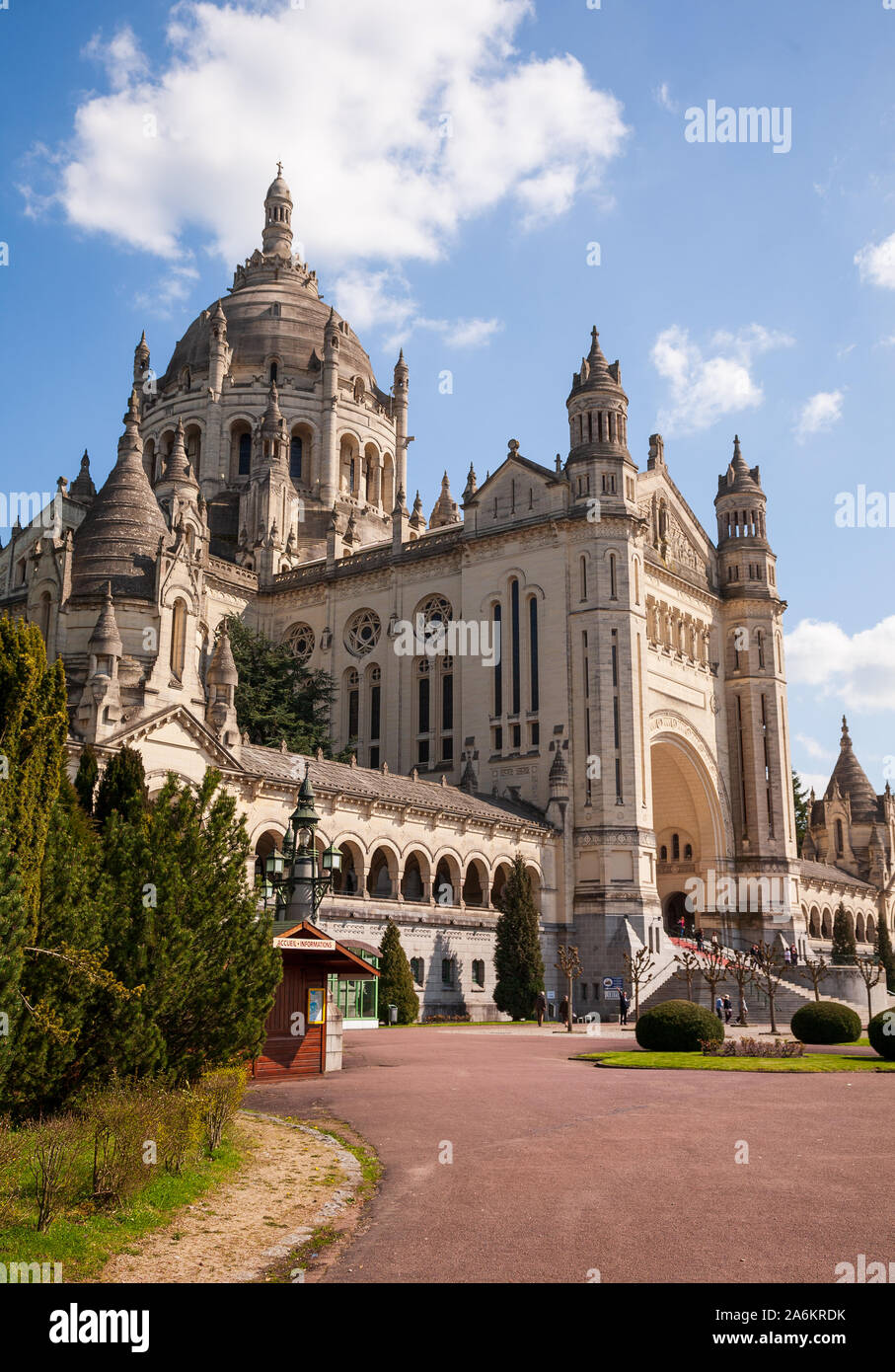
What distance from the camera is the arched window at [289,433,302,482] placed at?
7950 cm

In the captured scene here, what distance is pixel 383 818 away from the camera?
45656mm

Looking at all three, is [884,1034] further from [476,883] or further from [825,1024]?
[476,883]

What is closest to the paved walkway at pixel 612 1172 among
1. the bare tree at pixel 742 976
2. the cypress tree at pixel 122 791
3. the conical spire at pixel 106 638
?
the cypress tree at pixel 122 791

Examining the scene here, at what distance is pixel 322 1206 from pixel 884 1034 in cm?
1981

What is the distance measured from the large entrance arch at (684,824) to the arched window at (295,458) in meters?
30.6

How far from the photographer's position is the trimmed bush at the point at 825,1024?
112ft

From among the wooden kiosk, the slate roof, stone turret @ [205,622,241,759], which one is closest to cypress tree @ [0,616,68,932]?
the wooden kiosk

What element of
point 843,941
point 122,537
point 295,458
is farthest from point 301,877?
point 843,941

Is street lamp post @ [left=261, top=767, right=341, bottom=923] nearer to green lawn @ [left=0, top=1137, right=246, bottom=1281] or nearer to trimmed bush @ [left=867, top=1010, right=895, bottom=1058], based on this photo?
green lawn @ [left=0, top=1137, right=246, bottom=1281]

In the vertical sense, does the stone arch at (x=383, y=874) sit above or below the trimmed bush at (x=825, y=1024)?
above

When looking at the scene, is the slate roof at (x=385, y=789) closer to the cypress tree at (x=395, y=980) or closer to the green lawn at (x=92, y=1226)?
the cypress tree at (x=395, y=980)
